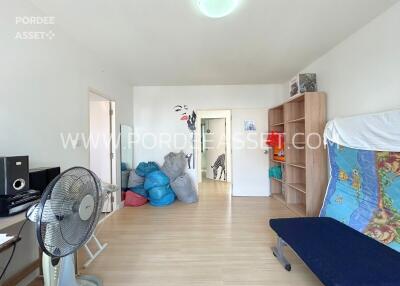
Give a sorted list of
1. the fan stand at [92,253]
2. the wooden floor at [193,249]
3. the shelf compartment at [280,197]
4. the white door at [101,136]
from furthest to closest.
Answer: the shelf compartment at [280,197] < the white door at [101,136] < the fan stand at [92,253] < the wooden floor at [193,249]

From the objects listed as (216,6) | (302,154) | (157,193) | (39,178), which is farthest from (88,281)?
(302,154)

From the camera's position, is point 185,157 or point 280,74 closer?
point 280,74

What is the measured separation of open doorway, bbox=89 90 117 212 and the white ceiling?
75 cm

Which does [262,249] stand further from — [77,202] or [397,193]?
[77,202]

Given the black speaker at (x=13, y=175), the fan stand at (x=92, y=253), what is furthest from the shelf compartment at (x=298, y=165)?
the black speaker at (x=13, y=175)

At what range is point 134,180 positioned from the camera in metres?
4.12

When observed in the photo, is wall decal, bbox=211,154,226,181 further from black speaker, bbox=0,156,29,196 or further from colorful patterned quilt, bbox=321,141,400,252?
black speaker, bbox=0,156,29,196

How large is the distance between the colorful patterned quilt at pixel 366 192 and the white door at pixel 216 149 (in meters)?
4.00

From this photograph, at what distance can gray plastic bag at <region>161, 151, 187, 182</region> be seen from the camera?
4281mm

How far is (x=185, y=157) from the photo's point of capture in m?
4.60

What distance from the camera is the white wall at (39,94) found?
1.68 metres

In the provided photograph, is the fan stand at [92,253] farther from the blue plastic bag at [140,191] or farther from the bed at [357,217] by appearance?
the bed at [357,217]

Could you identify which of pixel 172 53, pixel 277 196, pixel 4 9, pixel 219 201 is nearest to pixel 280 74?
pixel 172 53

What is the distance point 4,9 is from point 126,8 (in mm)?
921
